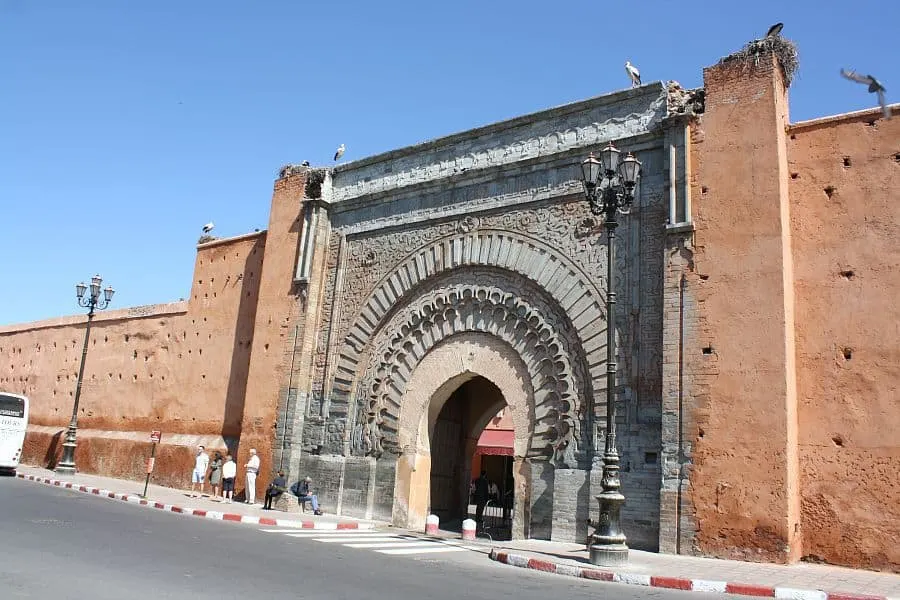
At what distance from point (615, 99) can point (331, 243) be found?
5.93 m

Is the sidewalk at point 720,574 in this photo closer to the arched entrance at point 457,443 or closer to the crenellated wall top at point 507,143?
the arched entrance at point 457,443

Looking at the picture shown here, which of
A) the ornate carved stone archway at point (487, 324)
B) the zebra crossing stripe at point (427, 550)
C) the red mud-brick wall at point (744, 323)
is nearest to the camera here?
the zebra crossing stripe at point (427, 550)

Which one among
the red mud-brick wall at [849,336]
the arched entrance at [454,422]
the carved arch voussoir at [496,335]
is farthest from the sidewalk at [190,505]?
the red mud-brick wall at [849,336]

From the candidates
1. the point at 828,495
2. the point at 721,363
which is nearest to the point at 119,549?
the point at 721,363

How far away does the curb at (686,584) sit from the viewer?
6184 millimetres

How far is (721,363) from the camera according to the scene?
886cm

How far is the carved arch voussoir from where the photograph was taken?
10141 mm

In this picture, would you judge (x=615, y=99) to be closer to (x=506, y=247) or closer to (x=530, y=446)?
(x=506, y=247)

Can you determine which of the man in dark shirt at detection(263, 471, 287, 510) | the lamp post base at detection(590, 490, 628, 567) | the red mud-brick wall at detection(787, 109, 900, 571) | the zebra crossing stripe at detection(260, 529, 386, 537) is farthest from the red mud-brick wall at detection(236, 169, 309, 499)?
the red mud-brick wall at detection(787, 109, 900, 571)

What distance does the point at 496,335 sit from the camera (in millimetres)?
11125

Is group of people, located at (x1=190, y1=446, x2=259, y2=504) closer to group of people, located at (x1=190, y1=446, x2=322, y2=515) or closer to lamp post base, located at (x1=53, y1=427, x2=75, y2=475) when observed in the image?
group of people, located at (x1=190, y1=446, x2=322, y2=515)

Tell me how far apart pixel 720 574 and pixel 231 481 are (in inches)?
369

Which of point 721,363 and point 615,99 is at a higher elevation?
point 615,99

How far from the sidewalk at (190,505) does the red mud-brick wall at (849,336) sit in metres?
6.22
